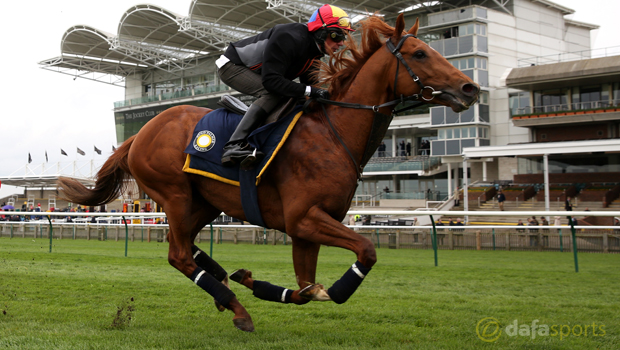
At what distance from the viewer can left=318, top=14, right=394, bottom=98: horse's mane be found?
171 inches

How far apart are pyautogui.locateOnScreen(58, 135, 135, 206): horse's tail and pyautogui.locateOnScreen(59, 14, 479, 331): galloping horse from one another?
0.56m

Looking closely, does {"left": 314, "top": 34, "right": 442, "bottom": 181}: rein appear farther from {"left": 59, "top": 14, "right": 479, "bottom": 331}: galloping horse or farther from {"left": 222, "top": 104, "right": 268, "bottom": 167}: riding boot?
{"left": 222, "top": 104, "right": 268, "bottom": 167}: riding boot

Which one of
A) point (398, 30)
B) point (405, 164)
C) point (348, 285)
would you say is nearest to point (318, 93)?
point (398, 30)

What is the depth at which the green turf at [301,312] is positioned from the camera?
161 inches

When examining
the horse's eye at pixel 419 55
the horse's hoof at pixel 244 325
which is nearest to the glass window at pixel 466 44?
the horse's eye at pixel 419 55

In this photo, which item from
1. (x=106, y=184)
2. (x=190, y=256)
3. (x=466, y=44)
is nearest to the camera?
(x=190, y=256)

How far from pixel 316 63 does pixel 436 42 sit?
36939 mm

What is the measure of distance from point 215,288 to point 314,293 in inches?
36.6

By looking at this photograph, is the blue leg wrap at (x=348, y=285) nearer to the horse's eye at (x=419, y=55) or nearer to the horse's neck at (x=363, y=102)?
the horse's neck at (x=363, y=102)

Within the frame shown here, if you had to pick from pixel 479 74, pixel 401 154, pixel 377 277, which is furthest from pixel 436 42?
pixel 377 277

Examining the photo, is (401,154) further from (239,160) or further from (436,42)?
(239,160)

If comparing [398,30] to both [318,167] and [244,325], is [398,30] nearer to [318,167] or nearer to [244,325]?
[318,167]

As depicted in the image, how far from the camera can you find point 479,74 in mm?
38219

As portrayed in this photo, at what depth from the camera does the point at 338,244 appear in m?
3.84
